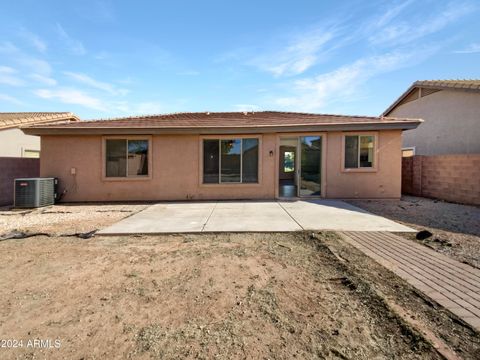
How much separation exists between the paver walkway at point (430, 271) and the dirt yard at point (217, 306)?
21 cm

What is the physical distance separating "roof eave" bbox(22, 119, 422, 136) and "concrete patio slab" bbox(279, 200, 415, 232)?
292cm

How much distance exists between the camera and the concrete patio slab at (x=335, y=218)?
5.92 m

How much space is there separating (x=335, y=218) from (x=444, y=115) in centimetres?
1159

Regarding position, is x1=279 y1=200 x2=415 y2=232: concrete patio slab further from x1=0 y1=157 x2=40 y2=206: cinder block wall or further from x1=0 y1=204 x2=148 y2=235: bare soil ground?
x1=0 y1=157 x2=40 y2=206: cinder block wall

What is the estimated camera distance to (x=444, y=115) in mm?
13523

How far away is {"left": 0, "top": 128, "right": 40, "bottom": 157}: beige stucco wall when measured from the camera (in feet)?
41.5

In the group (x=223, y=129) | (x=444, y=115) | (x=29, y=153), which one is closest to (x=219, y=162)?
(x=223, y=129)

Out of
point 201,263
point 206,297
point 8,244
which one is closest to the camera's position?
point 206,297

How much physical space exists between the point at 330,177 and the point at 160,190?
6.90 meters

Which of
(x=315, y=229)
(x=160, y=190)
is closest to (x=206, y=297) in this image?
(x=315, y=229)

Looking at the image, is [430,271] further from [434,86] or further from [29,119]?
[29,119]

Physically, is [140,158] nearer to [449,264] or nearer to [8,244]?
[8,244]

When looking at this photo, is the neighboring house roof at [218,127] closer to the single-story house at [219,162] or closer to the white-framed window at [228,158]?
the single-story house at [219,162]

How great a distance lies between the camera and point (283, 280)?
3.45m
